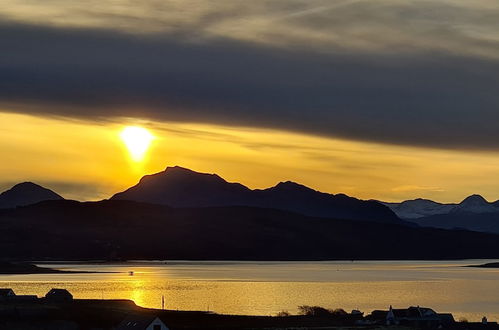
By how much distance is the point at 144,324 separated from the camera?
338 feet

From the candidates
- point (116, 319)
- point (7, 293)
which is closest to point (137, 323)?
point (116, 319)

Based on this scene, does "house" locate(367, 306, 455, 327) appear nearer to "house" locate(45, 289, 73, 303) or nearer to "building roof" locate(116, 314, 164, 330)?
"building roof" locate(116, 314, 164, 330)

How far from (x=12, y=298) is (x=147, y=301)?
4793 cm

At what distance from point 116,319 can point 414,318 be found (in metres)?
40.3

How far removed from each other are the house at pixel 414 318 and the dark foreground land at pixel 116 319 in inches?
74.6

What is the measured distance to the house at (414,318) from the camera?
13388cm

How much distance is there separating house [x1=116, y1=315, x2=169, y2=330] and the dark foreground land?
983cm

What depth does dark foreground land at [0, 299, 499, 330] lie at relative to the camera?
400ft

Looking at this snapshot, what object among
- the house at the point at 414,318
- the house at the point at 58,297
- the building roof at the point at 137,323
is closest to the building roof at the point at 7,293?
the house at the point at 58,297

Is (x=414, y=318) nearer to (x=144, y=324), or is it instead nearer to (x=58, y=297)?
(x=144, y=324)

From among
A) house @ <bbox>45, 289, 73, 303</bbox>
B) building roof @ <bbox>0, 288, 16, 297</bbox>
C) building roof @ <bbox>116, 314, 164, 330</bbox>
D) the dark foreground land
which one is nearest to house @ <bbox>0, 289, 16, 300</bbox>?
building roof @ <bbox>0, 288, 16, 297</bbox>

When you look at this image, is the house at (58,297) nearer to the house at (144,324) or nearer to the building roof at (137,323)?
the building roof at (137,323)

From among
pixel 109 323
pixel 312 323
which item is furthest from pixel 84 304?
pixel 312 323

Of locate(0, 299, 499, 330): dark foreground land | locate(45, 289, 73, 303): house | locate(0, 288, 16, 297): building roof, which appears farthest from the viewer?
locate(0, 288, 16, 297): building roof
